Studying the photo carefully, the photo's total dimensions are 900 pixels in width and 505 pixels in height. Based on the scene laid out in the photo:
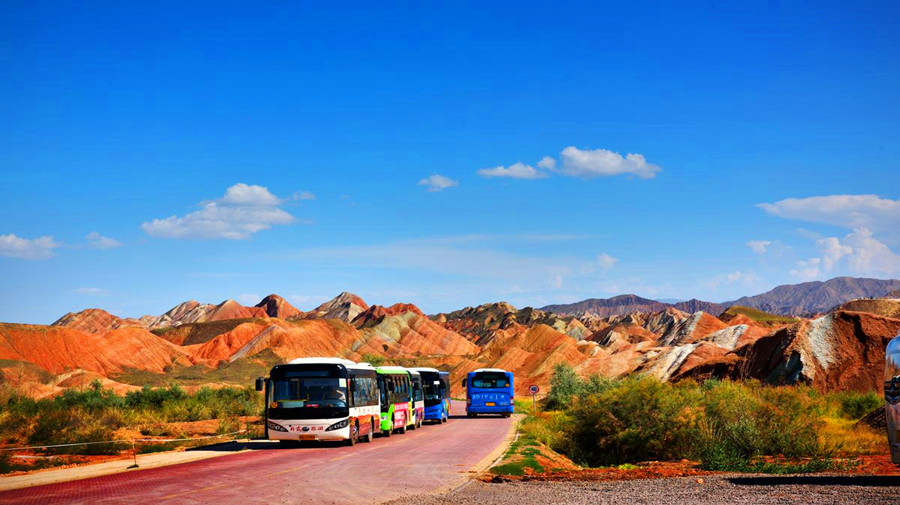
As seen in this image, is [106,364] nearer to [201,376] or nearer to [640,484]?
[201,376]

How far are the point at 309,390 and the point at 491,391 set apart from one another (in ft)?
85.7

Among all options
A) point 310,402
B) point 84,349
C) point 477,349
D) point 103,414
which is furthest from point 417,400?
point 477,349

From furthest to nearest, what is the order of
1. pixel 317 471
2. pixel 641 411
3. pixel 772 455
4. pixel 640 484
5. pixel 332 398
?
pixel 332 398 < pixel 641 411 < pixel 772 455 < pixel 317 471 < pixel 640 484

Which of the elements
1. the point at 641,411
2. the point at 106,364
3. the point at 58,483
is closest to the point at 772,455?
the point at 641,411

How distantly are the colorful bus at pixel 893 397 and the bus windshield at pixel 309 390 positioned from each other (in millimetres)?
17986

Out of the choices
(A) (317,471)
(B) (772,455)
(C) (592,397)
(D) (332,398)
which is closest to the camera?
(A) (317,471)

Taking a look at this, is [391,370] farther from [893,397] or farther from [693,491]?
[893,397]

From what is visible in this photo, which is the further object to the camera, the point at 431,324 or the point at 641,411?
the point at 431,324

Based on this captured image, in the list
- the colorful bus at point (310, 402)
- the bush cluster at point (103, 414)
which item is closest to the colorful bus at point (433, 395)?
the bush cluster at point (103, 414)

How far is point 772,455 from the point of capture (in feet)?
75.8

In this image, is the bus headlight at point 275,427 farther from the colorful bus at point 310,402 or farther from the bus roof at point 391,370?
the bus roof at point 391,370

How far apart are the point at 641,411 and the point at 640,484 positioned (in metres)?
8.35

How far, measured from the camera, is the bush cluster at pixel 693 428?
23.0 m

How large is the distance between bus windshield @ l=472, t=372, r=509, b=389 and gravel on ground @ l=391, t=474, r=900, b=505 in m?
35.0
